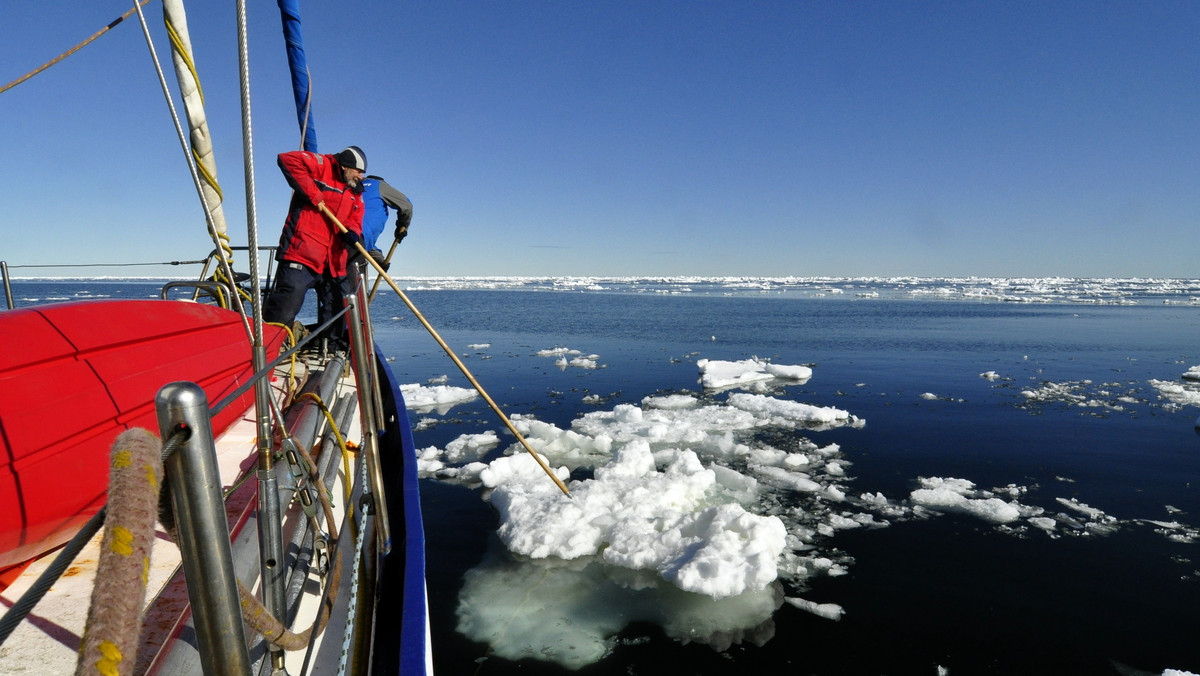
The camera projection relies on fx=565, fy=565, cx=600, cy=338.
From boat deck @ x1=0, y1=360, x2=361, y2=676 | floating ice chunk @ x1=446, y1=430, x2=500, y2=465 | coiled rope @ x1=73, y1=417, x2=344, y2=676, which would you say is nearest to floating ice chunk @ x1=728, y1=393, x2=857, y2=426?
floating ice chunk @ x1=446, y1=430, x2=500, y2=465

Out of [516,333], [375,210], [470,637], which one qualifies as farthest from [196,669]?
[516,333]

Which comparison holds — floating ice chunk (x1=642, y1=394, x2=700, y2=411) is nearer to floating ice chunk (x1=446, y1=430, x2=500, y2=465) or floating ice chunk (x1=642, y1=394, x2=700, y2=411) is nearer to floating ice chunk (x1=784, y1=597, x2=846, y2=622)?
floating ice chunk (x1=446, y1=430, x2=500, y2=465)

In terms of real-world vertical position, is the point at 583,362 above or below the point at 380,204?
below

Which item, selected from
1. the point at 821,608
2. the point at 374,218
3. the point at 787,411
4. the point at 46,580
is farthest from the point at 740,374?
the point at 46,580

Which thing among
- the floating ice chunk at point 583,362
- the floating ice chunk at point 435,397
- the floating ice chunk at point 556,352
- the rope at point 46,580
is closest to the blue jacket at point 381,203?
the rope at point 46,580

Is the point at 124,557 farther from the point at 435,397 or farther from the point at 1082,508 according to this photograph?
the point at 435,397

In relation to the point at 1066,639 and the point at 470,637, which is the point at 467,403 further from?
the point at 1066,639
